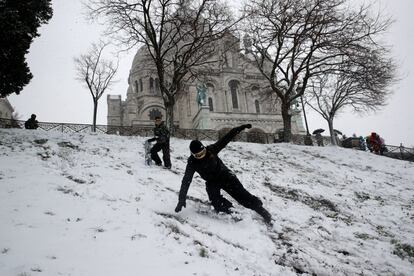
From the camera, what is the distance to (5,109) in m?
51.5

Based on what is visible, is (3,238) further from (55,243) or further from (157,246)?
(157,246)

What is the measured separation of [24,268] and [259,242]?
337 centimetres

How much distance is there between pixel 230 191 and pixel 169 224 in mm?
1417

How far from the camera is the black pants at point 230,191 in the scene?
20.9 ft

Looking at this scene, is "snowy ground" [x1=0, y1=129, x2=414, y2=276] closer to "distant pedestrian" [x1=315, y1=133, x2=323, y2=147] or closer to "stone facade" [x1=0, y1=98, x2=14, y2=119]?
"distant pedestrian" [x1=315, y1=133, x2=323, y2=147]

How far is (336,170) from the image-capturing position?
13578 mm

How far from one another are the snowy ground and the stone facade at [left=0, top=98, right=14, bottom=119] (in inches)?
1761

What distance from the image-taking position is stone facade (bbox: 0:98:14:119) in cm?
4956

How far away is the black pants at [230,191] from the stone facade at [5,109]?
51175 mm

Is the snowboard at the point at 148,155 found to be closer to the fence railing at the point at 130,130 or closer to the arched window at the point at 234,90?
the fence railing at the point at 130,130

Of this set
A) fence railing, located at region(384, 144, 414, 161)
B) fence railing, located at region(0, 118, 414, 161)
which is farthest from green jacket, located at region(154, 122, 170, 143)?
fence railing, located at region(384, 144, 414, 161)

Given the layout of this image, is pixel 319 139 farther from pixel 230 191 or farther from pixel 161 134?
pixel 230 191

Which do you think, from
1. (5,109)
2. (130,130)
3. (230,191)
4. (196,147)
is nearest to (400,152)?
(130,130)

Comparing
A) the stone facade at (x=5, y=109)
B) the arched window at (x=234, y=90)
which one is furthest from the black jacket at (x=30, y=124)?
the stone facade at (x=5, y=109)
